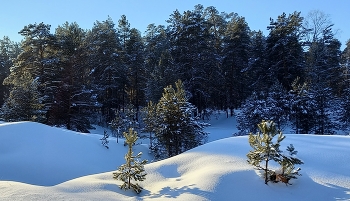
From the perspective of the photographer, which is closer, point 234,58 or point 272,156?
point 272,156

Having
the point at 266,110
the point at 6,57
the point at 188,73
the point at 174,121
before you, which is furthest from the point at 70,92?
the point at 6,57

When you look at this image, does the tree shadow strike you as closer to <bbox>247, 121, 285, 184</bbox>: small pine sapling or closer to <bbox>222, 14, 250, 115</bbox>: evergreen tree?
<bbox>247, 121, 285, 184</bbox>: small pine sapling

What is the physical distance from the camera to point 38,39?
24922mm

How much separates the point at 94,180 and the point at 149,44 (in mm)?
32462

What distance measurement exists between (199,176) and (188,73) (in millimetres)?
22093

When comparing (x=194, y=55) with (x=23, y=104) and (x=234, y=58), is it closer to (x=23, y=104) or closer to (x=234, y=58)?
(x=234, y=58)

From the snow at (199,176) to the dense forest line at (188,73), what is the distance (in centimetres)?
876

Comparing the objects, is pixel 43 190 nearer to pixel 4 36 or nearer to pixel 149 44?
pixel 149 44

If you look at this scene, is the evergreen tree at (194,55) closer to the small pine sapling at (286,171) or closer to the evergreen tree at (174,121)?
the evergreen tree at (174,121)

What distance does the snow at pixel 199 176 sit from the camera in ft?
18.0

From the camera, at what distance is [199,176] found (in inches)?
254

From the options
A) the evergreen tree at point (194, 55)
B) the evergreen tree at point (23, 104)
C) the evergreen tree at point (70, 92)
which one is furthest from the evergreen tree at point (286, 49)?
the evergreen tree at point (23, 104)

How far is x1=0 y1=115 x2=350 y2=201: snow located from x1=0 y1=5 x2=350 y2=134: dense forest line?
28.8 feet

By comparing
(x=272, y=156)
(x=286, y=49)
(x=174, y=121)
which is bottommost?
(x=272, y=156)
